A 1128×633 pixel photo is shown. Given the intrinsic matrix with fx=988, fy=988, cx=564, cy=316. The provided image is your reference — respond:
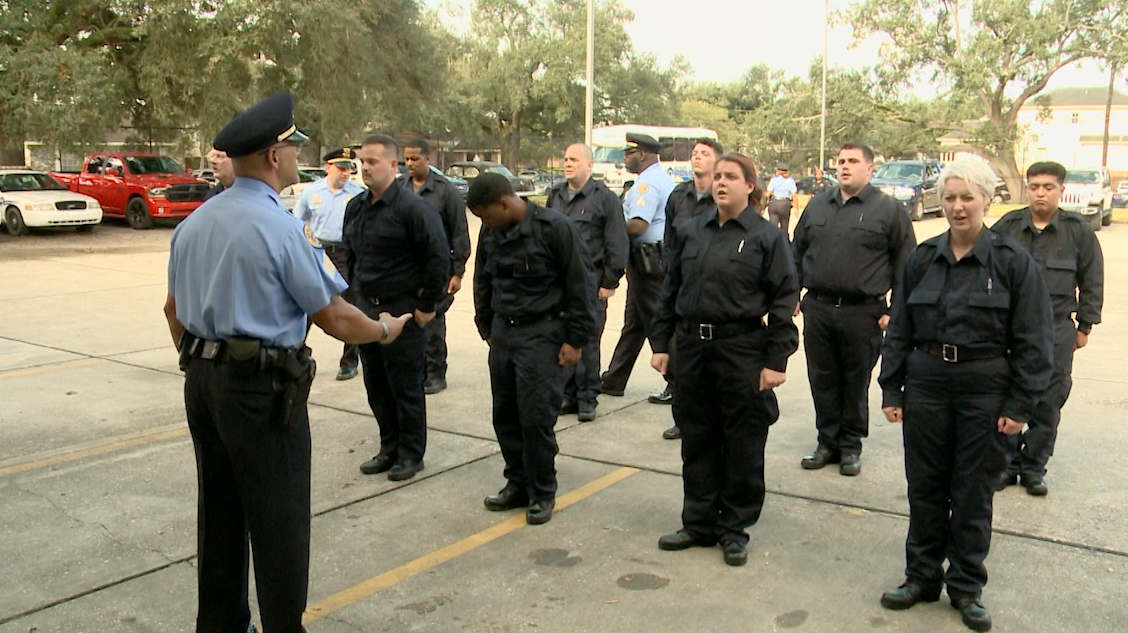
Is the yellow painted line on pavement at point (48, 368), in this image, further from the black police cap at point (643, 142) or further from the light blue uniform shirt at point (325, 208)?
the black police cap at point (643, 142)

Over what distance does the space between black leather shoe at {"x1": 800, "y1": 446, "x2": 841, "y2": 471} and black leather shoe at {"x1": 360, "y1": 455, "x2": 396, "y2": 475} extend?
2.36m

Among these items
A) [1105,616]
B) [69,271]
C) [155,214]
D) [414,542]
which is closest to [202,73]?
[155,214]

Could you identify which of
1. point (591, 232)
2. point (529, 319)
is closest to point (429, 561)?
point (529, 319)

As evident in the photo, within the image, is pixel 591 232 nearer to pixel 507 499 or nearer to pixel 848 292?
pixel 848 292

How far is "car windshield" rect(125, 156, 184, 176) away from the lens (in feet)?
78.9

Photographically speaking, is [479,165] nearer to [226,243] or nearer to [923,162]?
[923,162]

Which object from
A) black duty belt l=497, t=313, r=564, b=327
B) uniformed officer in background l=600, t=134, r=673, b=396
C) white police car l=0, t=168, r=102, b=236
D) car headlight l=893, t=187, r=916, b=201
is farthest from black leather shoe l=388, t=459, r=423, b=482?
car headlight l=893, t=187, r=916, b=201

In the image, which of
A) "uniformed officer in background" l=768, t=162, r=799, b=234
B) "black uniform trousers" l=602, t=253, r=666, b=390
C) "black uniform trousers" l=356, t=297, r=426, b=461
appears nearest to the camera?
"black uniform trousers" l=356, t=297, r=426, b=461

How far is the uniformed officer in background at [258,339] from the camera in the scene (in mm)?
2939

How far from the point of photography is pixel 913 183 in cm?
2827

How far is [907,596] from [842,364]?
203 centimetres

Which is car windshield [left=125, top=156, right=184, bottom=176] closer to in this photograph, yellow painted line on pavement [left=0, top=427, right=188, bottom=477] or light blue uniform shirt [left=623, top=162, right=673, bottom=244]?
yellow painted line on pavement [left=0, top=427, right=188, bottom=477]

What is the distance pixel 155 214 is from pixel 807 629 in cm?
2257

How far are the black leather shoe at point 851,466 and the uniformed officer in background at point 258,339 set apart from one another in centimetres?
324
